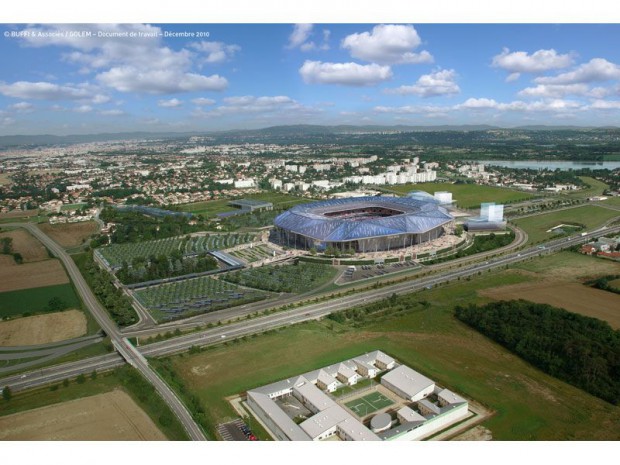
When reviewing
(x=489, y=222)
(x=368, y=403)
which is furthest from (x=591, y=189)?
(x=368, y=403)

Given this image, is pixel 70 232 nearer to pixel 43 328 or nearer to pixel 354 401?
pixel 43 328

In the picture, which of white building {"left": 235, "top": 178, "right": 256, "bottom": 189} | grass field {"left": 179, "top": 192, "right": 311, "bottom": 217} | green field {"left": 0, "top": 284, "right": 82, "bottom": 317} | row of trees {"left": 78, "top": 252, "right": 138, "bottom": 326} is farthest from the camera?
white building {"left": 235, "top": 178, "right": 256, "bottom": 189}

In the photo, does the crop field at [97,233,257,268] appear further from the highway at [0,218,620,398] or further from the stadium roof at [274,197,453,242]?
the highway at [0,218,620,398]

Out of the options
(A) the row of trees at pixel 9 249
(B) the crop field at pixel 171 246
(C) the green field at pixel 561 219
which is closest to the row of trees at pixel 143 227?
(B) the crop field at pixel 171 246

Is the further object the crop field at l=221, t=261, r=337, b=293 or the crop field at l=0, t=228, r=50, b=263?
the crop field at l=0, t=228, r=50, b=263

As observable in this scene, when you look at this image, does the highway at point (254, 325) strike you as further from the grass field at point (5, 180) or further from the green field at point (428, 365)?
the grass field at point (5, 180)

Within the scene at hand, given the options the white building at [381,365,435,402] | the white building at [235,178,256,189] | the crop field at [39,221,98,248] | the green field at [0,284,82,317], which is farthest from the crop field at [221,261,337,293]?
the white building at [235,178,256,189]
